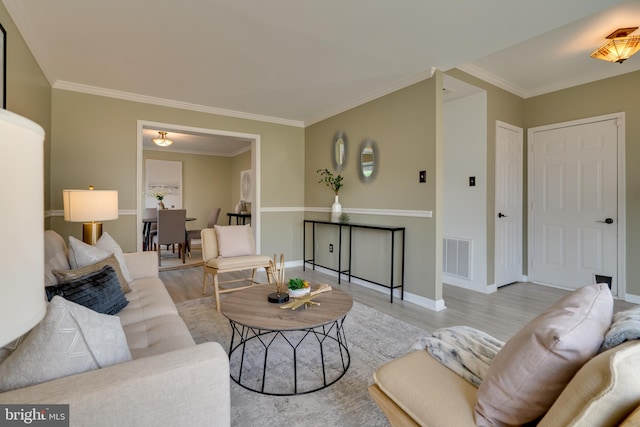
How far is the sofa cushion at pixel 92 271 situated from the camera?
172cm

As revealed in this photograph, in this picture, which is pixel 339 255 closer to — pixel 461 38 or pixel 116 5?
pixel 461 38

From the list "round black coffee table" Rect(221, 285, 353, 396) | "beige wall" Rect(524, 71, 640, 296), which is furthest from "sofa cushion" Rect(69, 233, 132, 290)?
"beige wall" Rect(524, 71, 640, 296)

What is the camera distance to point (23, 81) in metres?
2.41

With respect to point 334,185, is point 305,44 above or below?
above

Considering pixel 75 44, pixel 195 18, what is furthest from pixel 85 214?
pixel 195 18

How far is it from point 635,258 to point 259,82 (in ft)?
15.1

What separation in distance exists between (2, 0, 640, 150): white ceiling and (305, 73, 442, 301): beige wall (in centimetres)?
24

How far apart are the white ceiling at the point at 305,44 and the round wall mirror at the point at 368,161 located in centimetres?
60

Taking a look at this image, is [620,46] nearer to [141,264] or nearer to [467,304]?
[467,304]

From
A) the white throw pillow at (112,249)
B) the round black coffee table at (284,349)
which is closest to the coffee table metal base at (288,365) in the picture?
the round black coffee table at (284,349)

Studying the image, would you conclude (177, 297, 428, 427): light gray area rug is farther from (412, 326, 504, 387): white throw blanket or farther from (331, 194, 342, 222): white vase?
(331, 194, 342, 222): white vase

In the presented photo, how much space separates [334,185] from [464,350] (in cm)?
330

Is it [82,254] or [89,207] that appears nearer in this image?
[82,254]

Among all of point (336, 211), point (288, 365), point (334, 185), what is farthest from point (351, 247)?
point (288, 365)
